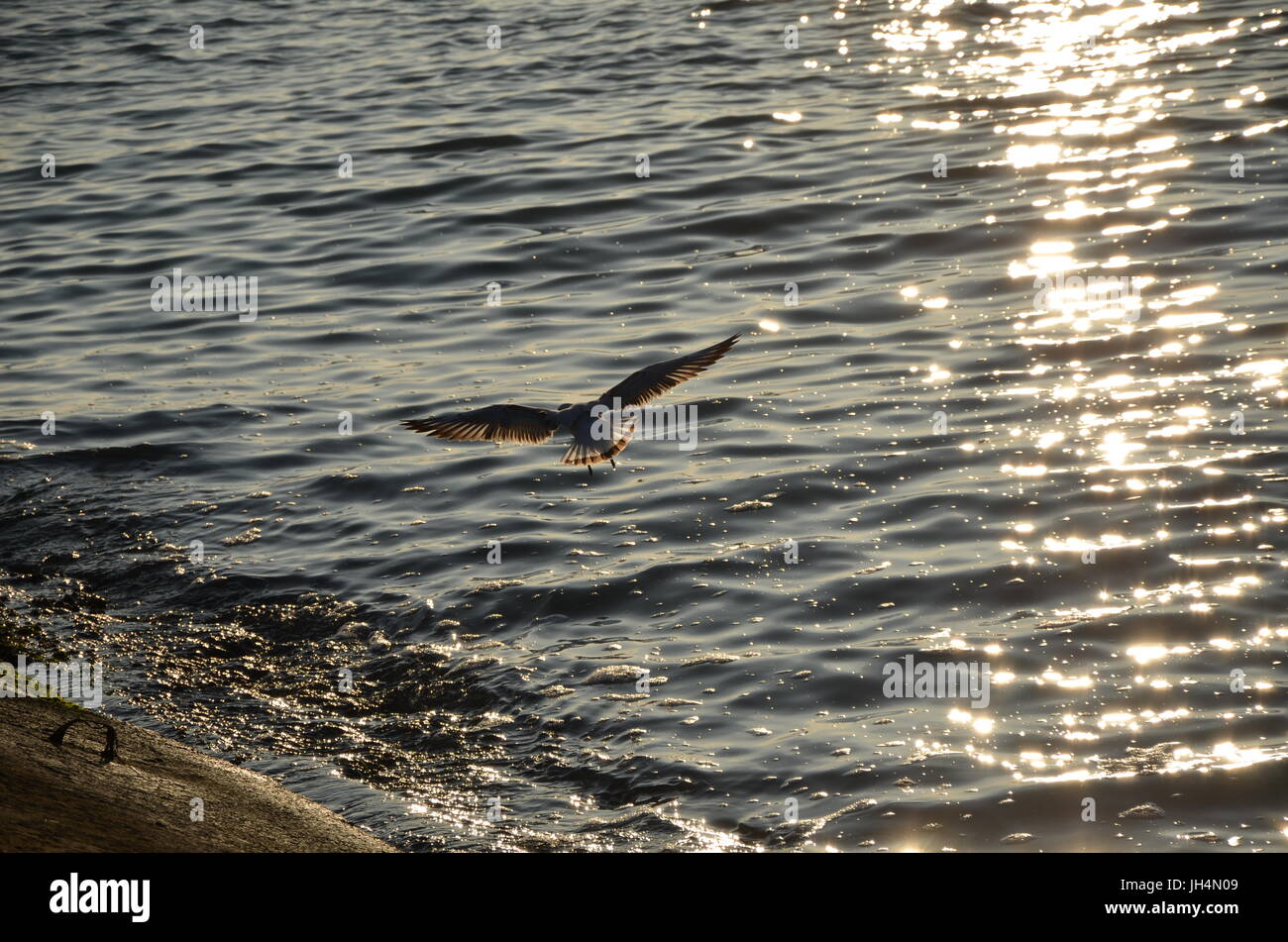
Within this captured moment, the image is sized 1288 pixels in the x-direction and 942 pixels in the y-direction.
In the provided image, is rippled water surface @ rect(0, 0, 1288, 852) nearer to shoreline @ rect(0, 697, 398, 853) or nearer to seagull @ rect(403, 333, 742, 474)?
shoreline @ rect(0, 697, 398, 853)

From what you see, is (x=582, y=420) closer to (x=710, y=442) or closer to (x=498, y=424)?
(x=498, y=424)

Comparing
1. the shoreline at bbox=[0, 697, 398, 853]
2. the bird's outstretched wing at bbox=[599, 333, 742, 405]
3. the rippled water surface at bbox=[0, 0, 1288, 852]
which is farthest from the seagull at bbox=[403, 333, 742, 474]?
the shoreline at bbox=[0, 697, 398, 853]

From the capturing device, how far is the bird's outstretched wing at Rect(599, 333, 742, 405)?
7.77 metres

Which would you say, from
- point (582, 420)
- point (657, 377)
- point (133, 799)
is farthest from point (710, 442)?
point (133, 799)

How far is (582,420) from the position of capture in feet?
24.7

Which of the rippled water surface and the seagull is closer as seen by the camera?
the rippled water surface

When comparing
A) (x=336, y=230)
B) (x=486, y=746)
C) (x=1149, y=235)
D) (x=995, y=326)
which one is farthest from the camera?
(x=336, y=230)

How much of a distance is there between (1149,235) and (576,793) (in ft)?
28.6

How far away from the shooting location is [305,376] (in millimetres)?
11930

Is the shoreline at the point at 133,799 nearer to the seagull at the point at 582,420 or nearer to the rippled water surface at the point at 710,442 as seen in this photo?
the rippled water surface at the point at 710,442

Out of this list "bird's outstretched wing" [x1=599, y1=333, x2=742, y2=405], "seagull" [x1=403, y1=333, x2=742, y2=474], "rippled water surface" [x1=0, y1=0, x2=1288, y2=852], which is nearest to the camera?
"rippled water surface" [x1=0, y1=0, x2=1288, y2=852]

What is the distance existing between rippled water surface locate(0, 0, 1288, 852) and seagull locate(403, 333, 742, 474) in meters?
1.08
